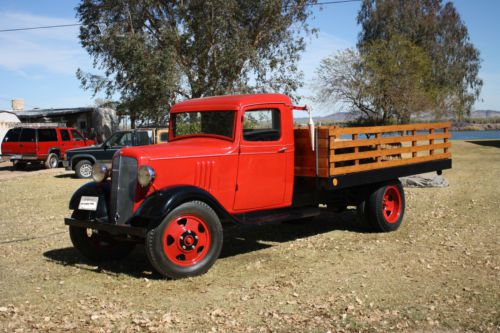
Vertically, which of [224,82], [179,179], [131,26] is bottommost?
[179,179]

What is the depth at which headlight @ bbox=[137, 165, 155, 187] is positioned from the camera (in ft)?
17.9

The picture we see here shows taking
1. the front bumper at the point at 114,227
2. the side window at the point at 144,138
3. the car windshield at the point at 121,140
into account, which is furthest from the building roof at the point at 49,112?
the front bumper at the point at 114,227

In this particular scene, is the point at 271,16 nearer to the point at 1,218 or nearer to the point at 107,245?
the point at 1,218

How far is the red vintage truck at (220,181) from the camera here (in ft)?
18.1

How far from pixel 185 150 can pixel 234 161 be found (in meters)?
0.62

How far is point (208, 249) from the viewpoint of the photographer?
5.68m

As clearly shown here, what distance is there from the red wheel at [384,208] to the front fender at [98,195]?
377cm

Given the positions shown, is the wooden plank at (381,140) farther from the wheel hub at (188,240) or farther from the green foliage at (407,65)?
the green foliage at (407,65)

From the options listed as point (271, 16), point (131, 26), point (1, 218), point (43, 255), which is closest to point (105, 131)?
point (131, 26)

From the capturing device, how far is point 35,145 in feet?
66.6

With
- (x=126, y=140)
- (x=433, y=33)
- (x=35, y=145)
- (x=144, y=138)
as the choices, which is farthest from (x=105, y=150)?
(x=433, y=33)

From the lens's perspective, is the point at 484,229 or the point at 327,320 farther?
the point at 484,229

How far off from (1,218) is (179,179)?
5.74 m

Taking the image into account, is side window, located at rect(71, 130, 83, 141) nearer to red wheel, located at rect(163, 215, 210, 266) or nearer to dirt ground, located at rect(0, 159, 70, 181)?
dirt ground, located at rect(0, 159, 70, 181)
